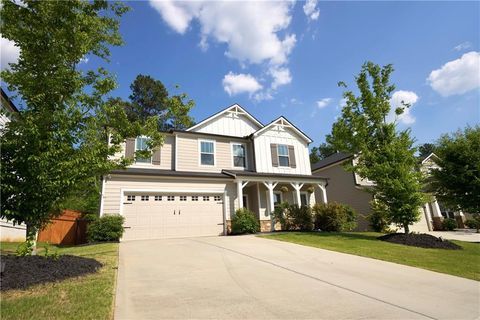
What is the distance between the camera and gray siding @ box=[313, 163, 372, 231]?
803 inches

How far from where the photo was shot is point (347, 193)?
21891 millimetres

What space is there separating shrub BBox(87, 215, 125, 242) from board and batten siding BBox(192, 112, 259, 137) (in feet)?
25.0

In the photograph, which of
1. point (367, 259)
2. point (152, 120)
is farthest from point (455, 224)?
point (152, 120)

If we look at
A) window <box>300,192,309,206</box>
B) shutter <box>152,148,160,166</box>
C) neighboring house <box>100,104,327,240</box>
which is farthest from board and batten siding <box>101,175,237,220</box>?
window <box>300,192,309,206</box>

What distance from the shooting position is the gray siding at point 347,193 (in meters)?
20.4

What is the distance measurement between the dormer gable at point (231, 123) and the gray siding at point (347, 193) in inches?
287

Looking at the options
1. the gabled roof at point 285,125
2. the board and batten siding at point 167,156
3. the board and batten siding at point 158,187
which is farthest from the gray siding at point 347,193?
the board and batten siding at point 167,156

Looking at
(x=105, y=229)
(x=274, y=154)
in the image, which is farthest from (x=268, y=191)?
(x=105, y=229)

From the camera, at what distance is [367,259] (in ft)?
26.6

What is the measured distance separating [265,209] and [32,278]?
44.2 feet

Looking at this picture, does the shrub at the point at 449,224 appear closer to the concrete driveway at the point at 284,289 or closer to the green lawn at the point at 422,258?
the green lawn at the point at 422,258

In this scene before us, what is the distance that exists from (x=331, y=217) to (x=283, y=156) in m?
5.22

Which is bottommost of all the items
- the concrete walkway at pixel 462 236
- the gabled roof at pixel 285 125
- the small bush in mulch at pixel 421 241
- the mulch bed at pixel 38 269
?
the concrete walkway at pixel 462 236

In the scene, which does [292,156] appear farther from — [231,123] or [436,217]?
[436,217]
